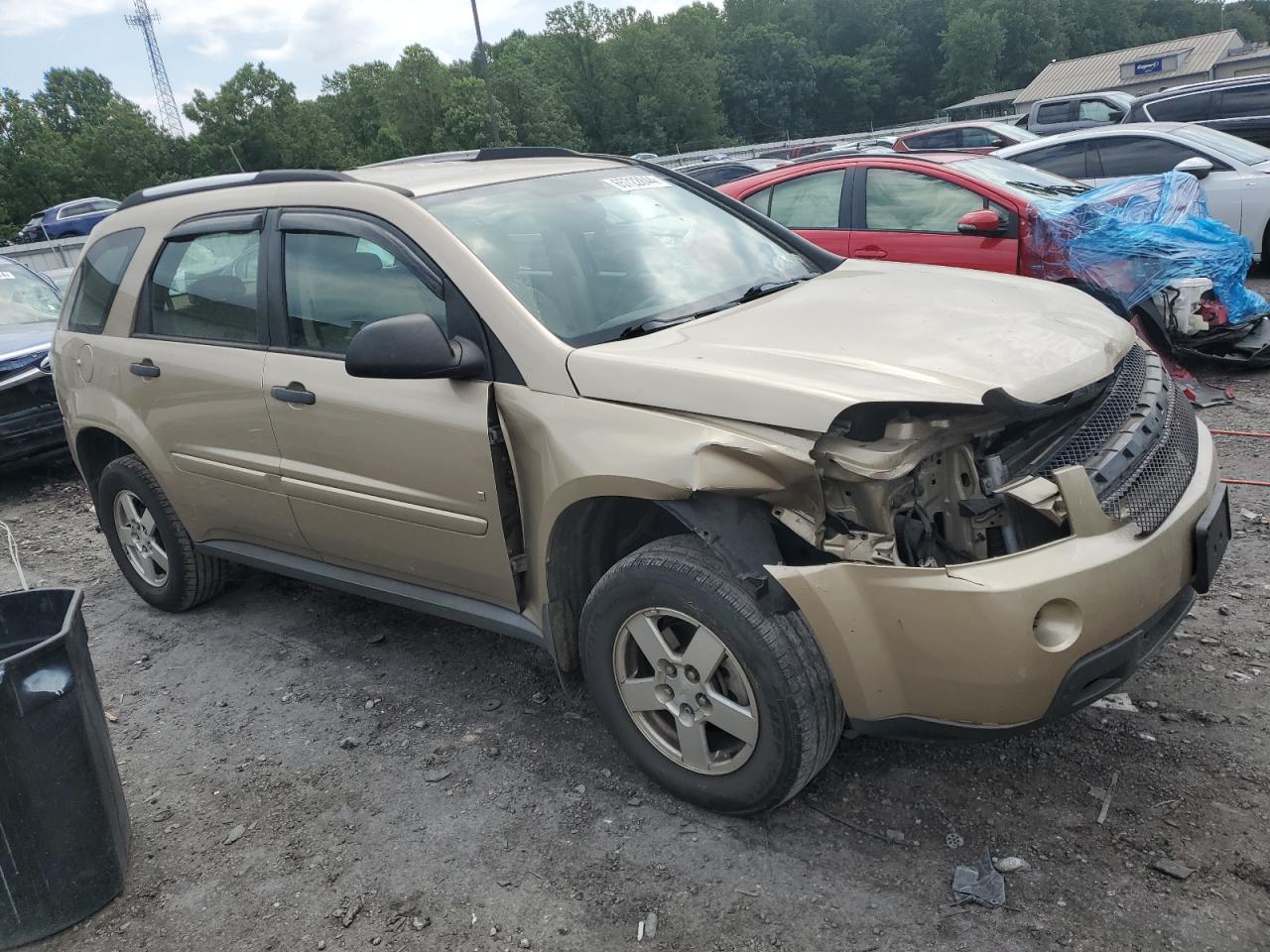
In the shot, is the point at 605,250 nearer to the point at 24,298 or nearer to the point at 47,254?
the point at 24,298

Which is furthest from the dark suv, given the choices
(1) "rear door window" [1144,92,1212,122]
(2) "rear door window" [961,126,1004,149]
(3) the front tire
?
(3) the front tire

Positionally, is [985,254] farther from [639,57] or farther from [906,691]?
[639,57]

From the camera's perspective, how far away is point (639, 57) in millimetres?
82188

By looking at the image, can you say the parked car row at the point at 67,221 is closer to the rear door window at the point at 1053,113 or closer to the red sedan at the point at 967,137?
the red sedan at the point at 967,137

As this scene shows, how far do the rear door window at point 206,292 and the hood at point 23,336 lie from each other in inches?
147

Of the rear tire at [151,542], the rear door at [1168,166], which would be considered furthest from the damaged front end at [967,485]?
the rear door at [1168,166]

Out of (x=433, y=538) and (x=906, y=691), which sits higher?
(x=433, y=538)

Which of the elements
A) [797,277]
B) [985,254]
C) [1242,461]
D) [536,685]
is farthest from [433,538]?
[985,254]

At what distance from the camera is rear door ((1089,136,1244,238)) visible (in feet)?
30.9

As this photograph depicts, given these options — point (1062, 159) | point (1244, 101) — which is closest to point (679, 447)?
point (1062, 159)

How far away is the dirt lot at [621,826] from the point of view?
2.51 meters

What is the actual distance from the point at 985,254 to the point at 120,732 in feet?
18.4

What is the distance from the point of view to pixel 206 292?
411 cm

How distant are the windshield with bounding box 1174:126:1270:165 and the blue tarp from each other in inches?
148
